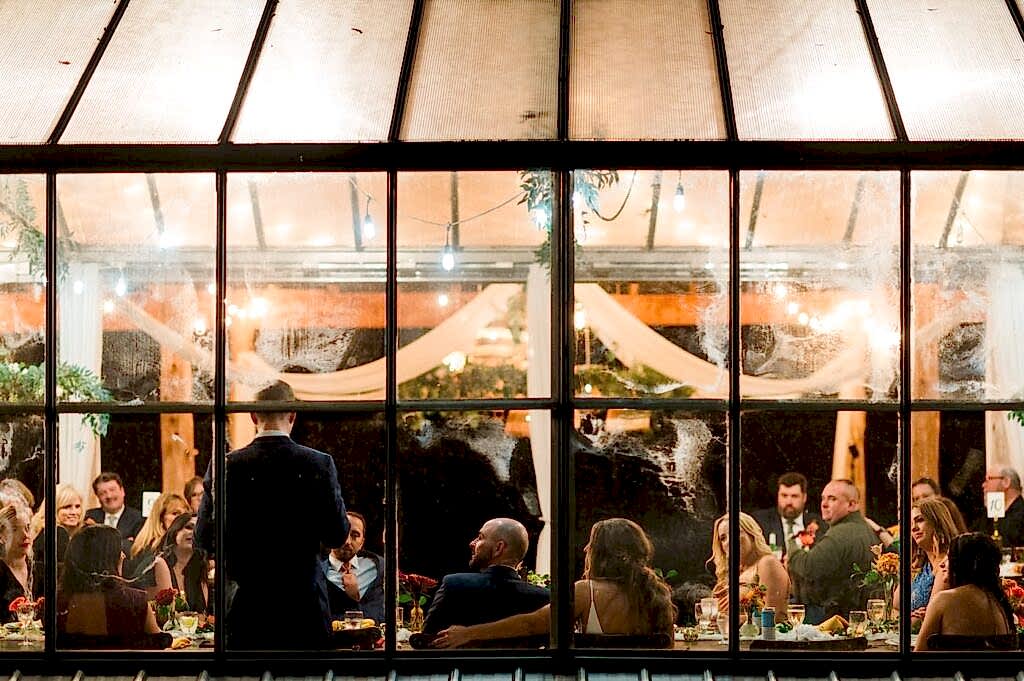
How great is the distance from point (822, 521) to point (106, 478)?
4685 millimetres

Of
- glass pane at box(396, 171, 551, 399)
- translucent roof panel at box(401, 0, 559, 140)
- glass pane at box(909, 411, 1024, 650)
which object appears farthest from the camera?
translucent roof panel at box(401, 0, 559, 140)

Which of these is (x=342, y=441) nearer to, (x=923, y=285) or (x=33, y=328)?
(x=33, y=328)

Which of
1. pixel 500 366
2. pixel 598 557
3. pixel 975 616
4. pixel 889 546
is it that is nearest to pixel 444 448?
pixel 500 366

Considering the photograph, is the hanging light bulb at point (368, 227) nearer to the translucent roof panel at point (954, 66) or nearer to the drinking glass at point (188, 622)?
the drinking glass at point (188, 622)

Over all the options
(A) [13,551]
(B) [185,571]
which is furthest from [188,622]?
(A) [13,551]

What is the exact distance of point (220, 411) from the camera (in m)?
6.74

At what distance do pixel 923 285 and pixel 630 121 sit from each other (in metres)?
2.18

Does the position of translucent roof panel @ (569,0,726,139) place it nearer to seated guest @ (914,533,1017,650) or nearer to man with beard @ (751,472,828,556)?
man with beard @ (751,472,828,556)

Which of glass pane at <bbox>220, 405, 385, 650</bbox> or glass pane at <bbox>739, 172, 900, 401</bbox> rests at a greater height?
glass pane at <bbox>739, 172, 900, 401</bbox>

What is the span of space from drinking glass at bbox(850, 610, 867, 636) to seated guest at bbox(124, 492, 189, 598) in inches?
173

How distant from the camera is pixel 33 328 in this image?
683cm

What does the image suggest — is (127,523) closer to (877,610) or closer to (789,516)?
(789,516)

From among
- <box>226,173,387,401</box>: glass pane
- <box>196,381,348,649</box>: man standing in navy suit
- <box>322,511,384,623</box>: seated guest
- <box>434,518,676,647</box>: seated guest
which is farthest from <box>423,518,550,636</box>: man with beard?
<box>226,173,387,401</box>: glass pane

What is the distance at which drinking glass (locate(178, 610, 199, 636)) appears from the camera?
22.1 feet
